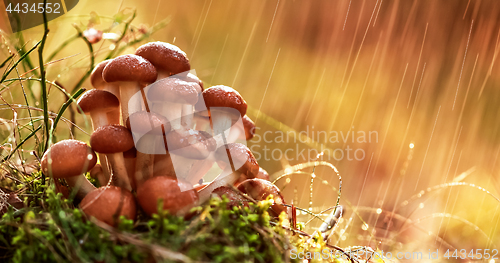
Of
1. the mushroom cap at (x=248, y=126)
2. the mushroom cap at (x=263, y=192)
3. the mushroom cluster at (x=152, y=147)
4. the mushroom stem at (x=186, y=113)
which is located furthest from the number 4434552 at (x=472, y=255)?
the mushroom stem at (x=186, y=113)

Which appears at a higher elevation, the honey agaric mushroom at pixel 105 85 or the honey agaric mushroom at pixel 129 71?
the honey agaric mushroom at pixel 129 71

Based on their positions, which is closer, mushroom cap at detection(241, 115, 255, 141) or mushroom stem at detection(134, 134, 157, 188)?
mushroom stem at detection(134, 134, 157, 188)

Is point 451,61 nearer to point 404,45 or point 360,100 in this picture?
point 404,45

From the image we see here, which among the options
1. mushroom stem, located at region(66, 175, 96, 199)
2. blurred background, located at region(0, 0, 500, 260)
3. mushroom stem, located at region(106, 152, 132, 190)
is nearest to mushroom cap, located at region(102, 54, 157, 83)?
mushroom stem, located at region(106, 152, 132, 190)

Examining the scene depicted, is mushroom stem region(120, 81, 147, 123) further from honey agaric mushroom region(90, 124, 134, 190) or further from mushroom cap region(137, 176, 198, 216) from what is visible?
mushroom cap region(137, 176, 198, 216)

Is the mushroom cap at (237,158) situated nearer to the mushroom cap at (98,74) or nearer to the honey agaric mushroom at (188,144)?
the honey agaric mushroom at (188,144)

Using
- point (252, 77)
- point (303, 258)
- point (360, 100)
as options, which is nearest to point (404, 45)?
point (360, 100)

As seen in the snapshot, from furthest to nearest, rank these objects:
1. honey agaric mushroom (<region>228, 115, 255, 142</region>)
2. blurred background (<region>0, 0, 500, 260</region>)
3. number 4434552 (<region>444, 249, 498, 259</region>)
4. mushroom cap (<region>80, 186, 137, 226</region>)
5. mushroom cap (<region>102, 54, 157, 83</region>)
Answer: blurred background (<region>0, 0, 500, 260</region>) < honey agaric mushroom (<region>228, 115, 255, 142</region>) < number 4434552 (<region>444, 249, 498, 259</region>) < mushroom cap (<region>102, 54, 157, 83</region>) < mushroom cap (<region>80, 186, 137, 226</region>)

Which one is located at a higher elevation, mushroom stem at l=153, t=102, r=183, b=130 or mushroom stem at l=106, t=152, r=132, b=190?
mushroom stem at l=153, t=102, r=183, b=130
